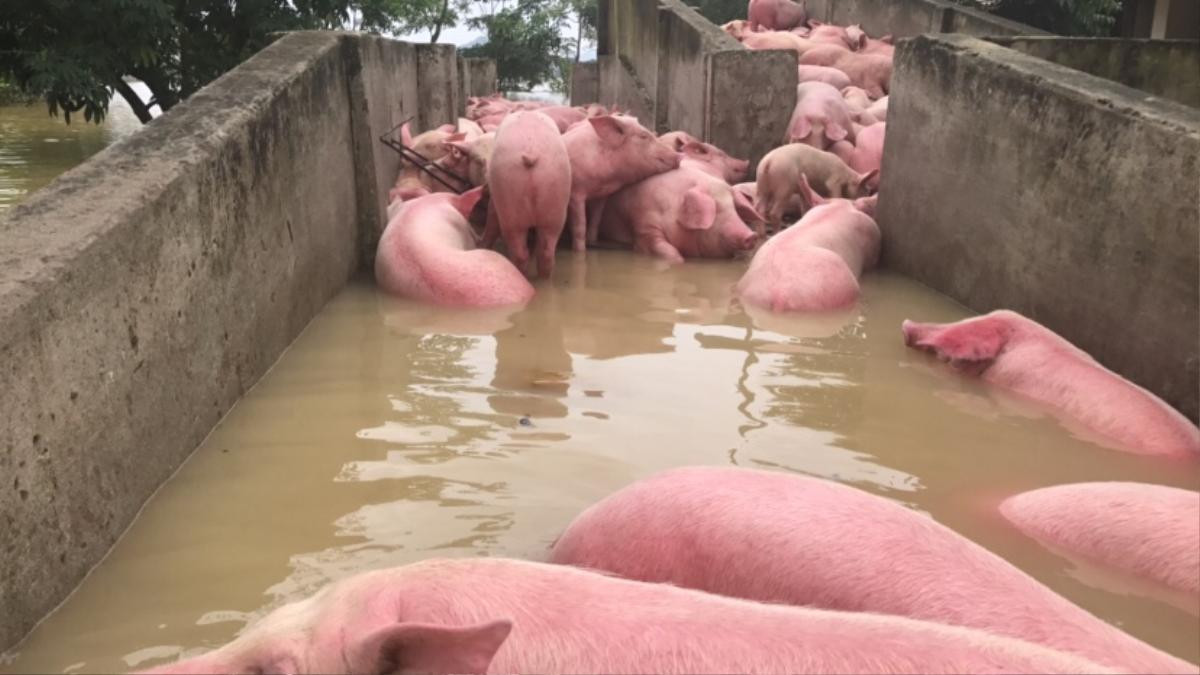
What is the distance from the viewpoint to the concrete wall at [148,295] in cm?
265

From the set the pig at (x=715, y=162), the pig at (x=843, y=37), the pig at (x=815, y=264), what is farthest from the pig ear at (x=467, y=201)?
the pig at (x=843, y=37)

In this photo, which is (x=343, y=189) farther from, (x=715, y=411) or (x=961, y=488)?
(x=961, y=488)

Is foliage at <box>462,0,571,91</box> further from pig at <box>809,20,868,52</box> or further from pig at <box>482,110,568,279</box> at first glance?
pig at <box>482,110,568,279</box>

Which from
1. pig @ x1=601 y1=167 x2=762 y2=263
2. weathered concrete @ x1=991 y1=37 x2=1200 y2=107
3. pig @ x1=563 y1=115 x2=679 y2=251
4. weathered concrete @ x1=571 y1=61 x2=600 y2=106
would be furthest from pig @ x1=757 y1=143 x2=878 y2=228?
weathered concrete @ x1=571 y1=61 x2=600 y2=106

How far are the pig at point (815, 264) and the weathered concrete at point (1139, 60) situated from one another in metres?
2.34

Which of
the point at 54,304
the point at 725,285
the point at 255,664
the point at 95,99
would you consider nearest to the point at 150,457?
the point at 54,304

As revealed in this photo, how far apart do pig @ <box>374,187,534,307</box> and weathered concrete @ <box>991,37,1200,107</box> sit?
422 cm

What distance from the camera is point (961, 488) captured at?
3539 millimetres

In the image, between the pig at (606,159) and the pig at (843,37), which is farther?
the pig at (843,37)

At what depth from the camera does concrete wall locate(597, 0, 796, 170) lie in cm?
825

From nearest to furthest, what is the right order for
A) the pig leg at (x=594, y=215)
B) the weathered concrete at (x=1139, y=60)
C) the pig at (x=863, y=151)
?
the pig leg at (x=594, y=215) → the weathered concrete at (x=1139, y=60) → the pig at (x=863, y=151)

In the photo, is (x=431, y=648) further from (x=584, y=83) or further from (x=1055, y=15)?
(x=584, y=83)

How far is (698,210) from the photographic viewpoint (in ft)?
21.9

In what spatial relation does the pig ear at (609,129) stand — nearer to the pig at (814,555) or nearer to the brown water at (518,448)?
the brown water at (518,448)
